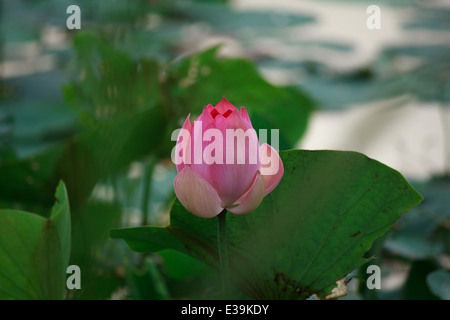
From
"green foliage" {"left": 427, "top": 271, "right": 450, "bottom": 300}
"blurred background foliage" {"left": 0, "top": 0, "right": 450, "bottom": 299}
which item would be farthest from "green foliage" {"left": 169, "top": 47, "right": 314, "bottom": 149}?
"green foliage" {"left": 427, "top": 271, "right": 450, "bottom": 300}

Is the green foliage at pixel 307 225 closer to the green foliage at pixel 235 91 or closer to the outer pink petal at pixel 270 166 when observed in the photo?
the outer pink petal at pixel 270 166

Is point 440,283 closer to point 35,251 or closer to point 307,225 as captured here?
point 307,225

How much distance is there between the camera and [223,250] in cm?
26

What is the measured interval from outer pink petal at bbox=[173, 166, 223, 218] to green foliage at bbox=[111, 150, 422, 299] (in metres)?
0.05

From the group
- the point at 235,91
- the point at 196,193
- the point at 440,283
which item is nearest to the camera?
the point at 196,193

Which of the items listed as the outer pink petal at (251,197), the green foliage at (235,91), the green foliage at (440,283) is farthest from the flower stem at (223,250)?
the green foliage at (235,91)

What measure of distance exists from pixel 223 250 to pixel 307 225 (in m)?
0.06

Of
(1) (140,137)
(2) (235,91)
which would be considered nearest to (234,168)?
(1) (140,137)

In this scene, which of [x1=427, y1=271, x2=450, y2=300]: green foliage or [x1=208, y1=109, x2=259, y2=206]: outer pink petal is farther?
[x1=427, y1=271, x2=450, y2=300]: green foliage

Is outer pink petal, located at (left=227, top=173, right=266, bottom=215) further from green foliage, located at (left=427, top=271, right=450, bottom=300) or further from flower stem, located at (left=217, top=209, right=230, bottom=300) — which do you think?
green foliage, located at (left=427, top=271, right=450, bottom=300)

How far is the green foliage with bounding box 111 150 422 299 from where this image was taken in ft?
0.95

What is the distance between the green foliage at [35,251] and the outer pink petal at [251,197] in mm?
100

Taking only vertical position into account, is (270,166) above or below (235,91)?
below
